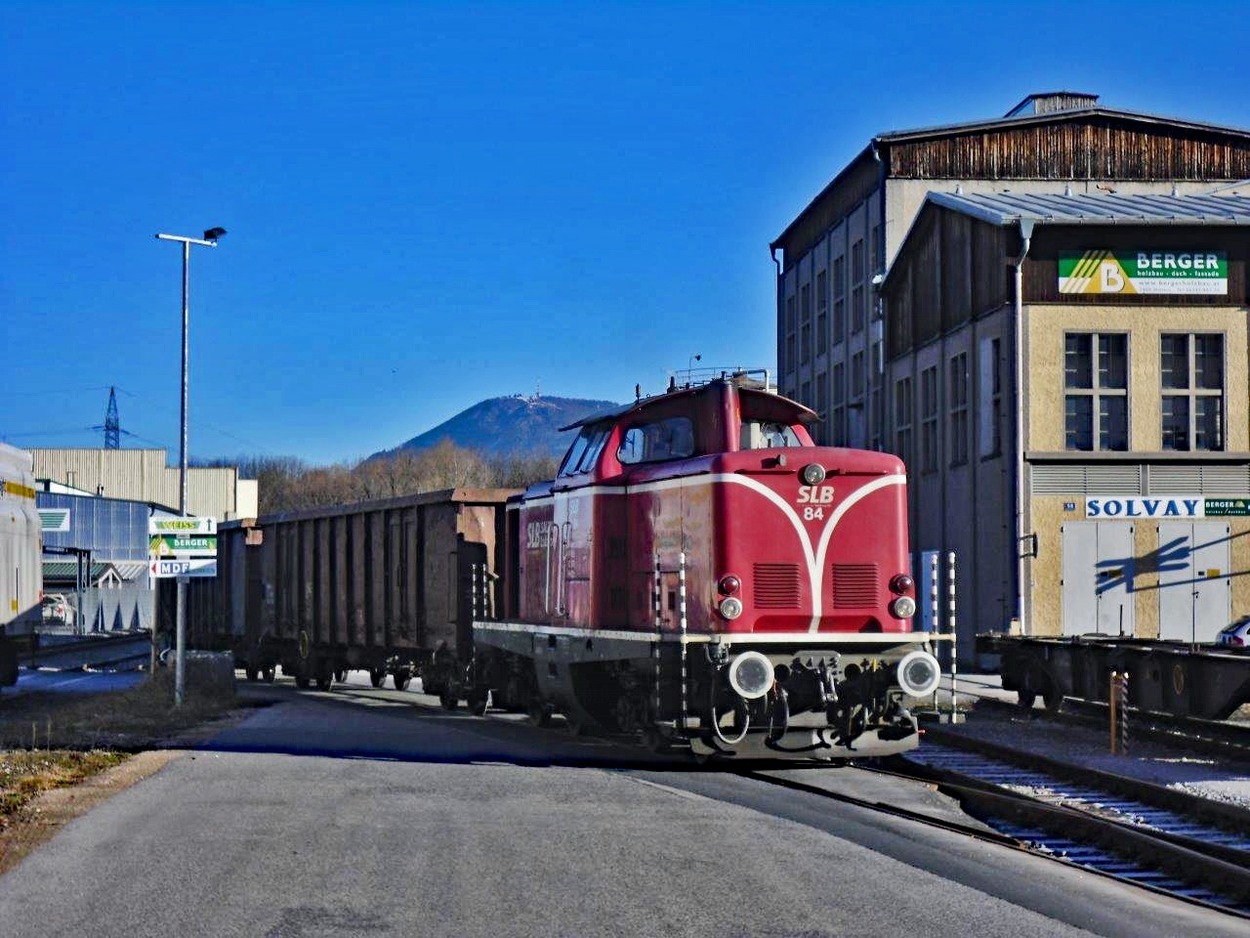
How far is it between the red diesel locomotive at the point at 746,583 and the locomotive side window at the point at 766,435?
0.8 inches

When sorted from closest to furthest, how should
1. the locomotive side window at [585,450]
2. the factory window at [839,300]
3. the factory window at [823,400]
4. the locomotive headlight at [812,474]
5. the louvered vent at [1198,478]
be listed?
the locomotive headlight at [812,474] < the locomotive side window at [585,450] < the louvered vent at [1198,478] < the factory window at [839,300] < the factory window at [823,400]

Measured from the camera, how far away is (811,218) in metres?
56.0

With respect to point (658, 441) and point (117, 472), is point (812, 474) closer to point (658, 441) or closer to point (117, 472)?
point (658, 441)

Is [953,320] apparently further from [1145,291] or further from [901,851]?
[901,851]

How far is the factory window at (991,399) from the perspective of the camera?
114ft

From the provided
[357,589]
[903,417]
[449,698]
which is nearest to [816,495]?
[449,698]

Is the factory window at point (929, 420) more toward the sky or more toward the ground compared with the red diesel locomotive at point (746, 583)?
more toward the sky

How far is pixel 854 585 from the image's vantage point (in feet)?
50.0

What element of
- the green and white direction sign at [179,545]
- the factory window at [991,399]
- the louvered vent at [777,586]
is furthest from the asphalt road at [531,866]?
the factory window at [991,399]

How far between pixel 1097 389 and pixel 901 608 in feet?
66.7

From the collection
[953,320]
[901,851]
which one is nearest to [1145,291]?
[953,320]

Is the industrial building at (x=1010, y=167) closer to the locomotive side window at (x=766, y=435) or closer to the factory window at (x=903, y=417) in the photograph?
the factory window at (x=903, y=417)

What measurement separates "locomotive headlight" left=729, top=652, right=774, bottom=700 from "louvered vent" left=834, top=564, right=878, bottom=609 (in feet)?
4.29

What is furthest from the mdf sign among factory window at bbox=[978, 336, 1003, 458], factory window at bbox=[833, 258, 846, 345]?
factory window at bbox=[833, 258, 846, 345]
